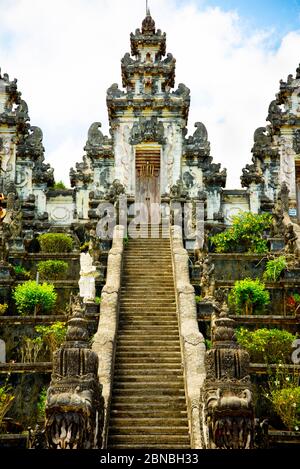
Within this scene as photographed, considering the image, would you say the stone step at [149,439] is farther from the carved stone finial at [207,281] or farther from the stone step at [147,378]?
the carved stone finial at [207,281]

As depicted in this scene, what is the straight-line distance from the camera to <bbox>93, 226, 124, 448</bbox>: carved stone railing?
423 inches

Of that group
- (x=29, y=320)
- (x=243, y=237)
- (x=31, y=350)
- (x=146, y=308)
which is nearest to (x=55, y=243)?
(x=243, y=237)

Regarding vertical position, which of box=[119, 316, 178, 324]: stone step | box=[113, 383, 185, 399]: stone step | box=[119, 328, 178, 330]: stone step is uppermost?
box=[119, 316, 178, 324]: stone step

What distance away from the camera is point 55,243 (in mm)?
20172

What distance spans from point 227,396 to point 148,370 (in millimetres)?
3739

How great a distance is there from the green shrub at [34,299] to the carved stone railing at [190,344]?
2.99 meters

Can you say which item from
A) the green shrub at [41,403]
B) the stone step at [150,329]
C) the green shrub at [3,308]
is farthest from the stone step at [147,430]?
the green shrub at [3,308]

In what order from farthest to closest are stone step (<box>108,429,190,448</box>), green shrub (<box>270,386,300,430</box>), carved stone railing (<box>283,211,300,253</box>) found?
carved stone railing (<box>283,211,300,253</box>)
green shrub (<box>270,386,300,430</box>)
stone step (<box>108,429,190,448</box>)

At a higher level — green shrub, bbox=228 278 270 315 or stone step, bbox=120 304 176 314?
green shrub, bbox=228 278 270 315

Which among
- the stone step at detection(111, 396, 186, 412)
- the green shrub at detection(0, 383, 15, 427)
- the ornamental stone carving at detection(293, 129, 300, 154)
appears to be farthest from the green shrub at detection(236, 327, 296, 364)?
the ornamental stone carving at detection(293, 129, 300, 154)

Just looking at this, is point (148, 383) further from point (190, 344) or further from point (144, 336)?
point (144, 336)

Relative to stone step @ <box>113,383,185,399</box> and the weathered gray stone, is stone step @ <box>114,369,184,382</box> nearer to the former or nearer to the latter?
stone step @ <box>113,383,185,399</box>

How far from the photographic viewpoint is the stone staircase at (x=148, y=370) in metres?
10.2

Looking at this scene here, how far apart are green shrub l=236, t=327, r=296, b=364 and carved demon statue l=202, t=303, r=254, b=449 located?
153 inches
